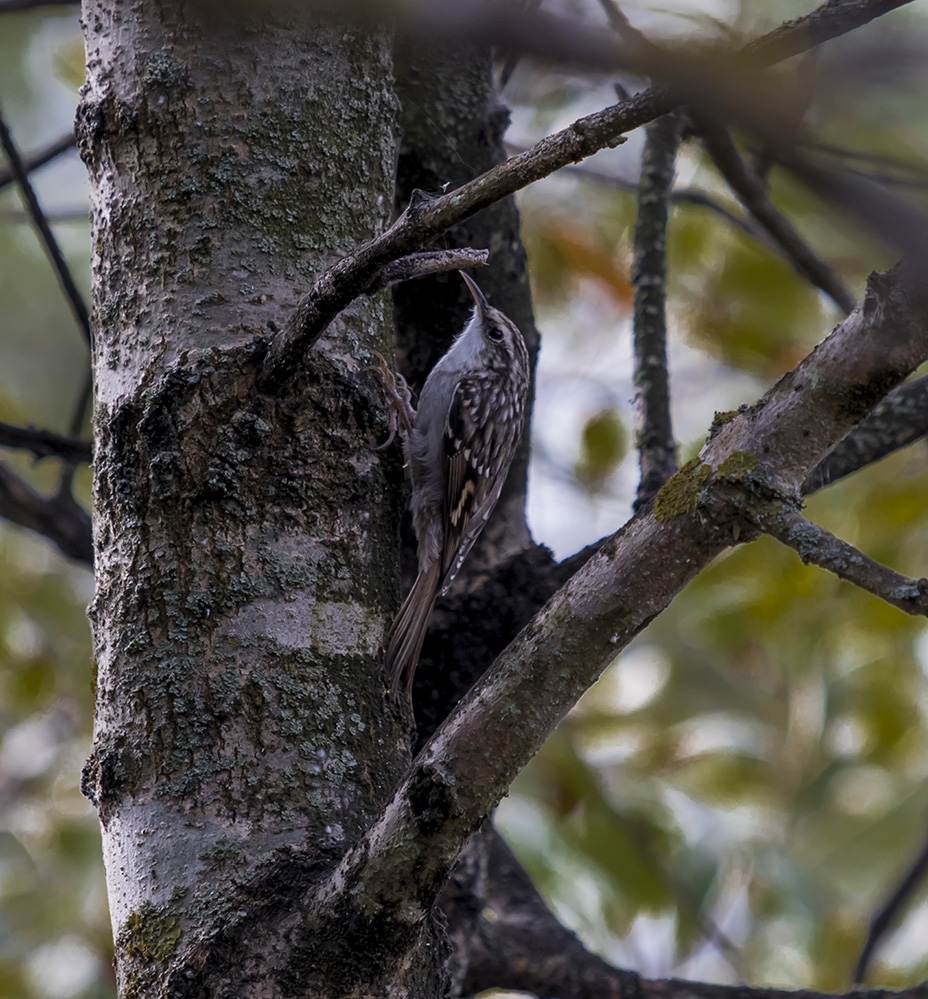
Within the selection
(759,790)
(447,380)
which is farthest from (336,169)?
(759,790)

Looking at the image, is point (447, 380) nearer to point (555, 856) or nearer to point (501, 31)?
point (555, 856)

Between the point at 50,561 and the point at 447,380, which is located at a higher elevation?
the point at 50,561

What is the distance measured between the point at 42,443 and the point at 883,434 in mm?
1788

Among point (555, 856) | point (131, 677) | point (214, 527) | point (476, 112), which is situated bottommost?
point (131, 677)

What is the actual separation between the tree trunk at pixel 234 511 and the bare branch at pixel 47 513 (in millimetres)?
1151

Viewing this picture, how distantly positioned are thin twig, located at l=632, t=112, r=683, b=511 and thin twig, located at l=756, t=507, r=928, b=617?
836mm

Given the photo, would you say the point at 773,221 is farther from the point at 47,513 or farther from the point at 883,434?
the point at 47,513

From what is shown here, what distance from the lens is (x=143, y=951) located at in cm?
132

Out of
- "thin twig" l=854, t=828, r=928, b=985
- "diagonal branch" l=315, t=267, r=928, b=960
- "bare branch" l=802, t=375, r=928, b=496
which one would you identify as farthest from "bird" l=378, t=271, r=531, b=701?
"thin twig" l=854, t=828, r=928, b=985

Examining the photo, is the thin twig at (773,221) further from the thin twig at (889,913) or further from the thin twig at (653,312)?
the thin twig at (889,913)

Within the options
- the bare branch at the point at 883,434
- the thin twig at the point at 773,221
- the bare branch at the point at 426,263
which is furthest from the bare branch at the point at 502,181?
the thin twig at the point at 773,221

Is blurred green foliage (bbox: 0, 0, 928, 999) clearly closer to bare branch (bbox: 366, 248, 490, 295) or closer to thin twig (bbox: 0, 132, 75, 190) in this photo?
thin twig (bbox: 0, 132, 75, 190)

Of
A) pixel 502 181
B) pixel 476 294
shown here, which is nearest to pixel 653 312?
pixel 476 294

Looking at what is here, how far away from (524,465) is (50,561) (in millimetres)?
3704
